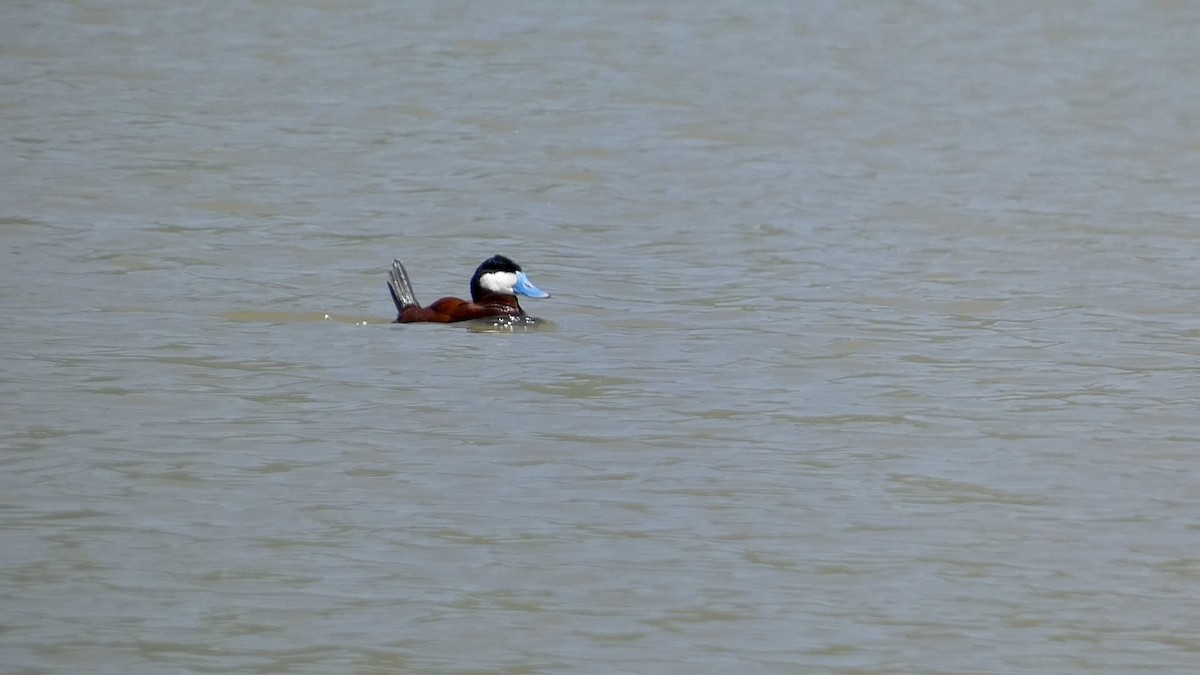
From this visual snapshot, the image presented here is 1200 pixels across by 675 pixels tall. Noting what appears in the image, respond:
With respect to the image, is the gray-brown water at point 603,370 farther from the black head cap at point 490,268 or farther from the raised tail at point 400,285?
the black head cap at point 490,268

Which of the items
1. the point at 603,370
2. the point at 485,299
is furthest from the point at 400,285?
the point at 603,370

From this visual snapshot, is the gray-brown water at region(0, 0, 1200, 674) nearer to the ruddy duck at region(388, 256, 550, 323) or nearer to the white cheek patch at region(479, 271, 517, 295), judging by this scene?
the ruddy duck at region(388, 256, 550, 323)

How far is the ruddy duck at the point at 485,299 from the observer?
1008 centimetres

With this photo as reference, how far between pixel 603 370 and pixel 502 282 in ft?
4.35

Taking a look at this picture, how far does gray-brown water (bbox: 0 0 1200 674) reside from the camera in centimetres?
577

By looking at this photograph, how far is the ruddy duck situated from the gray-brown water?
0.14m

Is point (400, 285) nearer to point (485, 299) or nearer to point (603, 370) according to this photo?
point (485, 299)

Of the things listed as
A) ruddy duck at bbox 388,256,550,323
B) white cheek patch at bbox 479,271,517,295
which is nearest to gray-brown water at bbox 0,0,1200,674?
ruddy duck at bbox 388,256,550,323

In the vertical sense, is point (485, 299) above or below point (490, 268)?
below

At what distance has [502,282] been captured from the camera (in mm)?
10148

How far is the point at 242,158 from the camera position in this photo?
1473 centimetres

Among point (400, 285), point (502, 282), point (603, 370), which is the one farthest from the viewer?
point (400, 285)

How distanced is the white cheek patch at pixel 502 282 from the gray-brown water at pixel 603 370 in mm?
262

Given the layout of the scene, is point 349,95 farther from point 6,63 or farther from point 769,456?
point 769,456
